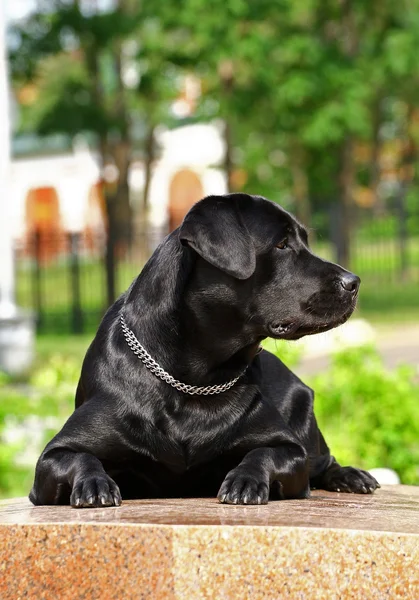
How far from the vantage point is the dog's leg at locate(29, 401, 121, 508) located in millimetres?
3596

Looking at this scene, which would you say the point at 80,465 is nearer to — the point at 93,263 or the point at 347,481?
the point at 347,481

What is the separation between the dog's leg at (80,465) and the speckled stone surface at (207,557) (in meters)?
0.17

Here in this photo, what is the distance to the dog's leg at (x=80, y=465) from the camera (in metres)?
3.60

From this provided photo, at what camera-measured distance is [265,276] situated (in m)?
3.84

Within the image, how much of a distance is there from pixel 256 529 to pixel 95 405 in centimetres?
83

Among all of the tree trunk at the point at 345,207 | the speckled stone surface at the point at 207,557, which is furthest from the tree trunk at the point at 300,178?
the speckled stone surface at the point at 207,557

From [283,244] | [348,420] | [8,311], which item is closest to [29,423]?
[348,420]

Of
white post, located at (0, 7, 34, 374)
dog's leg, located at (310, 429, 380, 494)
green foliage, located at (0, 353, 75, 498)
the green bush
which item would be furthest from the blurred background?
dog's leg, located at (310, 429, 380, 494)

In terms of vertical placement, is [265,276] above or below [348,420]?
above

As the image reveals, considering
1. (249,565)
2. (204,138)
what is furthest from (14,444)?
(204,138)

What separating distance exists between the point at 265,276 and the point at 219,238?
226 millimetres

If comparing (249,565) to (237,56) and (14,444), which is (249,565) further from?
(237,56)

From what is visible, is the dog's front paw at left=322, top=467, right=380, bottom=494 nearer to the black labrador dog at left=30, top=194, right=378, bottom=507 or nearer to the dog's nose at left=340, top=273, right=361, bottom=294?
the black labrador dog at left=30, top=194, right=378, bottom=507

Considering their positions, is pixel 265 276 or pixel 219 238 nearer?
pixel 219 238
